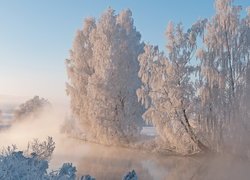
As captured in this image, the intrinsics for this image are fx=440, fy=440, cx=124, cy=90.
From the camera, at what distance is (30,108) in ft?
170

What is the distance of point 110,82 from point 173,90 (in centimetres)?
558

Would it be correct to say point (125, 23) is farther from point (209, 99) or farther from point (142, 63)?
point (209, 99)

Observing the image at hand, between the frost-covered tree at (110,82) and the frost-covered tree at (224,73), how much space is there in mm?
6484

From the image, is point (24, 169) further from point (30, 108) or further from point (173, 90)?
point (30, 108)

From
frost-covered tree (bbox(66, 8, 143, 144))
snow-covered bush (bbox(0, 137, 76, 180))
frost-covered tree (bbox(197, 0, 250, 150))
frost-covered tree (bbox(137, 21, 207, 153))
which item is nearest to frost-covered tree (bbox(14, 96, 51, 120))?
frost-covered tree (bbox(66, 8, 143, 144))

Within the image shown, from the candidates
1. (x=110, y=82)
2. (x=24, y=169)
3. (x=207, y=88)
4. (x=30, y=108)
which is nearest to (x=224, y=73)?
(x=207, y=88)

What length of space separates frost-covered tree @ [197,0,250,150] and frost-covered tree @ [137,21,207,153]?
780 mm

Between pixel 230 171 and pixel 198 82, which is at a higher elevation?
pixel 198 82

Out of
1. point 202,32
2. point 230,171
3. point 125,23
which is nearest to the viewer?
point 230,171

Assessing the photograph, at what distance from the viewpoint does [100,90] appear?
26453 mm

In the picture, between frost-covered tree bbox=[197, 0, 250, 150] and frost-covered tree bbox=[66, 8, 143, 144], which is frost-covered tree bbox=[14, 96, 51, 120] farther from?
frost-covered tree bbox=[197, 0, 250, 150]

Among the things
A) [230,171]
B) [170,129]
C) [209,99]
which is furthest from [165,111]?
[230,171]

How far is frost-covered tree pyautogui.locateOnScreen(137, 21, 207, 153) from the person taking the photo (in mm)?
21719

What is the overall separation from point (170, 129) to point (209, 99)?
8.21ft
